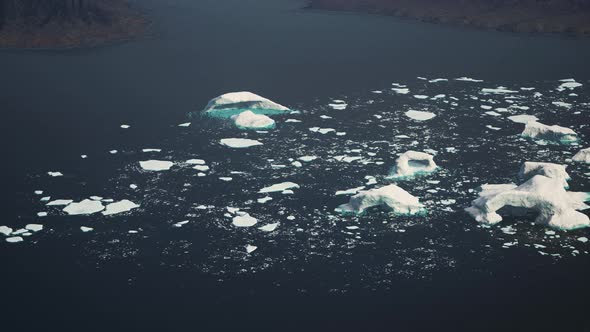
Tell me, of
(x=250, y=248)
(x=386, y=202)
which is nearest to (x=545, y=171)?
(x=386, y=202)

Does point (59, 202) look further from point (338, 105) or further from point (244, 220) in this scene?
point (338, 105)

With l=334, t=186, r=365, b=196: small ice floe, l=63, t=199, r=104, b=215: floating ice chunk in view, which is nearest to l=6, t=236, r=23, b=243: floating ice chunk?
l=63, t=199, r=104, b=215: floating ice chunk

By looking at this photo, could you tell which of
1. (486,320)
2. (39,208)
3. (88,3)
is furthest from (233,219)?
(88,3)

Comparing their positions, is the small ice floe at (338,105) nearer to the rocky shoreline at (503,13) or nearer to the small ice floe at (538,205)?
the small ice floe at (538,205)

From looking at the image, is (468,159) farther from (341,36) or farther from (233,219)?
(341,36)

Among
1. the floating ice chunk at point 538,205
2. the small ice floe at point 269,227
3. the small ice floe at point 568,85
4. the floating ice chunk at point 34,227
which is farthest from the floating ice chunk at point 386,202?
the small ice floe at point 568,85
